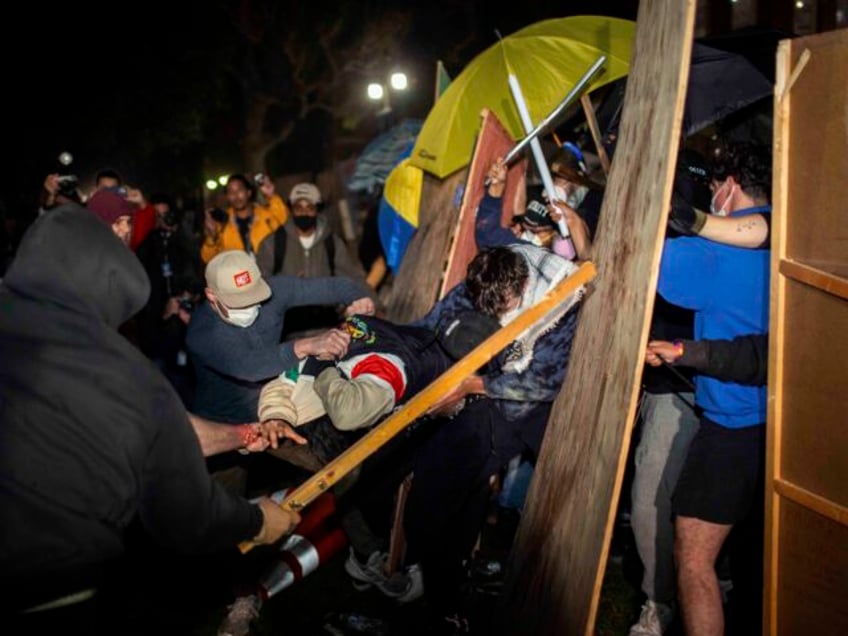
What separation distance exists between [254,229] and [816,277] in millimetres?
5484

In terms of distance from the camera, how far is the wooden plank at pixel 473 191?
15.2 feet

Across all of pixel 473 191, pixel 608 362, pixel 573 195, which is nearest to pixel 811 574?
pixel 608 362

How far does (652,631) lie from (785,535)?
3.97ft

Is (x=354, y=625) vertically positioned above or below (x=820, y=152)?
below

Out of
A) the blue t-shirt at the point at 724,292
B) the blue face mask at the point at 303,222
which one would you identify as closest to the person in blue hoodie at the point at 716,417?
the blue t-shirt at the point at 724,292

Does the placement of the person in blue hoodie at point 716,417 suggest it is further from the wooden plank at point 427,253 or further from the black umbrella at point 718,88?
the wooden plank at point 427,253

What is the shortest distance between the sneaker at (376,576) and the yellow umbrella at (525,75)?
270 centimetres

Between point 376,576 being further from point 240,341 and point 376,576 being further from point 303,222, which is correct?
point 303,222

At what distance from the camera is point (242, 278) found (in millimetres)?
3705

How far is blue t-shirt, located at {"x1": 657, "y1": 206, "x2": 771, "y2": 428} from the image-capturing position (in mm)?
2889

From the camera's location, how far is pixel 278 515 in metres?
2.74

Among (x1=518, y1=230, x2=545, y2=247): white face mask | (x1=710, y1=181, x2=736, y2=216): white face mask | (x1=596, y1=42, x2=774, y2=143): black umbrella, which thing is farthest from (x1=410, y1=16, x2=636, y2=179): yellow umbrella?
(x1=710, y1=181, x2=736, y2=216): white face mask

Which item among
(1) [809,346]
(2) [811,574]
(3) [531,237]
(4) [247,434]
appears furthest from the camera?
(3) [531,237]

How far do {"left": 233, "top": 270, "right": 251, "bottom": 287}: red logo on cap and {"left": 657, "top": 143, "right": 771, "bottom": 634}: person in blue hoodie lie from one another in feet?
6.43
